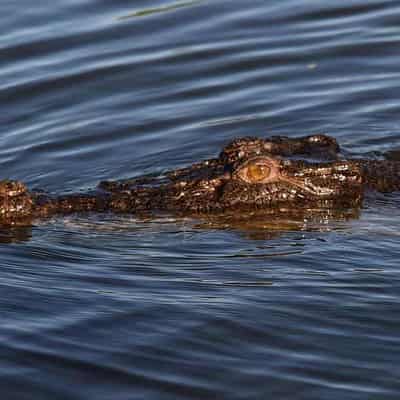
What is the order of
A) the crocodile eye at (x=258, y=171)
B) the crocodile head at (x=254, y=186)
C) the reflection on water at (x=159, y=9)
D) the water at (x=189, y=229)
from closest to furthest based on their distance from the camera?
1. the water at (x=189, y=229)
2. the crocodile eye at (x=258, y=171)
3. the crocodile head at (x=254, y=186)
4. the reflection on water at (x=159, y=9)

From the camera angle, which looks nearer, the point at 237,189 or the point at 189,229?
the point at 189,229

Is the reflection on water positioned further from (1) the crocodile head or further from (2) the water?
(1) the crocodile head

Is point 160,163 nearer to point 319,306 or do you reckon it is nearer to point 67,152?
point 67,152

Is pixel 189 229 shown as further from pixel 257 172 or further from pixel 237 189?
pixel 257 172

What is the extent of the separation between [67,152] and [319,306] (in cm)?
522

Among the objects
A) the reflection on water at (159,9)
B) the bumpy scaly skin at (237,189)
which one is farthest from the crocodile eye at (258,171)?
the reflection on water at (159,9)

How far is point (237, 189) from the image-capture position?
1104cm

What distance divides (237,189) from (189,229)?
0.59 metres

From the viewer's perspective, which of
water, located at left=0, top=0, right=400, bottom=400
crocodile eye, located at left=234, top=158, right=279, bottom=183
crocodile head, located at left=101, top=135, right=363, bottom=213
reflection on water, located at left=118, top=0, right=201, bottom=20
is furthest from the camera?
reflection on water, located at left=118, top=0, right=201, bottom=20

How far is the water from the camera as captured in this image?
8.07m

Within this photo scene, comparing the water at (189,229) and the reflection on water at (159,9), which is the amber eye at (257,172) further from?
the reflection on water at (159,9)

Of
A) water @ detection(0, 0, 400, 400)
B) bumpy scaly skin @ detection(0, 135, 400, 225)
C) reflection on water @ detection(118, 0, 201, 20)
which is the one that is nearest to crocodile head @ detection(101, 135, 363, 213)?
bumpy scaly skin @ detection(0, 135, 400, 225)

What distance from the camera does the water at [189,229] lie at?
8.07 m

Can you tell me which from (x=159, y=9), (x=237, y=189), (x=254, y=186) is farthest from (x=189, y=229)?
(x=159, y=9)
